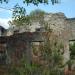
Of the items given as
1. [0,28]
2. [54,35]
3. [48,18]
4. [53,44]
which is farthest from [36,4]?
→ [0,28]

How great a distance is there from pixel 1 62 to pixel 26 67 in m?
7.81

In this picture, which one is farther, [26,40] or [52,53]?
[26,40]

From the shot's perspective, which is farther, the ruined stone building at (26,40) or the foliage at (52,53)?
the ruined stone building at (26,40)

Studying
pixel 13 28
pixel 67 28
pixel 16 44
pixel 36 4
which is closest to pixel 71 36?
pixel 67 28

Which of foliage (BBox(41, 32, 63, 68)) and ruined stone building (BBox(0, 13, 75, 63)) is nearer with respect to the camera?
foliage (BBox(41, 32, 63, 68))

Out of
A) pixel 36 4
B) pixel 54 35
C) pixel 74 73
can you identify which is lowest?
pixel 74 73

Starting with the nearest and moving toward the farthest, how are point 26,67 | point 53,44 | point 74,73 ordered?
point 26,67, point 53,44, point 74,73

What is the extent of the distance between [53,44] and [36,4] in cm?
383

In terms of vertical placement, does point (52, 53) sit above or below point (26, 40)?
below

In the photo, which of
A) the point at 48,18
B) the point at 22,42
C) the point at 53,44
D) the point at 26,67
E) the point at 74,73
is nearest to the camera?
the point at 26,67

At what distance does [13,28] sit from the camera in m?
29.8

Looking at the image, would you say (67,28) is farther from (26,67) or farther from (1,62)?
(26,67)

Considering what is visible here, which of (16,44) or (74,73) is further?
(16,44)

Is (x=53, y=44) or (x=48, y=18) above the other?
(x=48, y=18)
